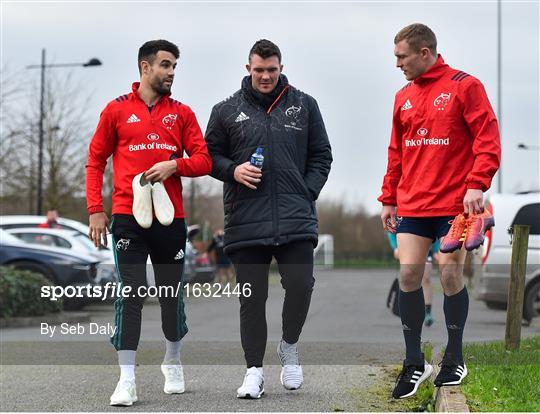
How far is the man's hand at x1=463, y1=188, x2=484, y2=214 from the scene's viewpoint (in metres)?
6.05

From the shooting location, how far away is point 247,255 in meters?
6.80

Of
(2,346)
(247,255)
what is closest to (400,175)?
(247,255)

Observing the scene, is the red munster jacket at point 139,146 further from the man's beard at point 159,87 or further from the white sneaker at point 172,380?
the white sneaker at point 172,380

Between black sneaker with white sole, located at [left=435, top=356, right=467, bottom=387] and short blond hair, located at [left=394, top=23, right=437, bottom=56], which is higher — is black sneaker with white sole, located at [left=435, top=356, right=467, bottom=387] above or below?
below

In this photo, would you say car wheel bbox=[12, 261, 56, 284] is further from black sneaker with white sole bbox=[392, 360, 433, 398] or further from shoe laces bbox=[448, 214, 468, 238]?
shoe laces bbox=[448, 214, 468, 238]

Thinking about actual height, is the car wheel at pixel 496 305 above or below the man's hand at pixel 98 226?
below

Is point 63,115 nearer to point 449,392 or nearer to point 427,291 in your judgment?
point 427,291

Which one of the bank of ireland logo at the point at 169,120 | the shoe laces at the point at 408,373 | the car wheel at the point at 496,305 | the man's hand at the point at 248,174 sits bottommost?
the car wheel at the point at 496,305

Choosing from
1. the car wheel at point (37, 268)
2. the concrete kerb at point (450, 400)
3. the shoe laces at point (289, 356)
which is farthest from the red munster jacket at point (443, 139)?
the car wheel at point (37, 268)

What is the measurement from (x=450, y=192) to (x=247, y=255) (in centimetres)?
131

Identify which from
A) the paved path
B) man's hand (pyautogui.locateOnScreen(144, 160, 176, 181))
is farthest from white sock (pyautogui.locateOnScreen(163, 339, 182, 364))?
man's hand (pyautogui.locateOnScreen(144, 160, 176, 181))

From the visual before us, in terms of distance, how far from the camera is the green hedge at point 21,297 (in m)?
15.1

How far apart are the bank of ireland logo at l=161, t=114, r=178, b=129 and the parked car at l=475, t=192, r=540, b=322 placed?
31.7 feet

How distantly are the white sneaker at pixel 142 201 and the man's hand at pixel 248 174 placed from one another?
0.53 metres
